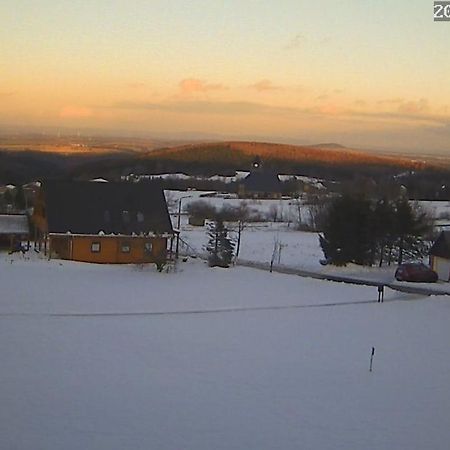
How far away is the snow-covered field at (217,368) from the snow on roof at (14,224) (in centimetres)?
778

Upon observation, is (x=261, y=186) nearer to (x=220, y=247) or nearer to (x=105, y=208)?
(x=220, y=247)

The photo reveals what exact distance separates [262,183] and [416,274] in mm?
66531

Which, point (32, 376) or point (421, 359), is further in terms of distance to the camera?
point (421, 359)

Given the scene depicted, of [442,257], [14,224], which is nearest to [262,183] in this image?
[14,224]

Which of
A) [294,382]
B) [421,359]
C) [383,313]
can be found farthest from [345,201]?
[294,382]

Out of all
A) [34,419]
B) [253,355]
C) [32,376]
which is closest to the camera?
[34,419]

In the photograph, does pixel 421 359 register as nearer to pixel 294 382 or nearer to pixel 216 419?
pixel 294 382

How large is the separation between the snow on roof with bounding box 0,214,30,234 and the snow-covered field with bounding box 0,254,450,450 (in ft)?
25.5

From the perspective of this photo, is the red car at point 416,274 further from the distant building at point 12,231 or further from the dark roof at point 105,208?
the distant building at point 12,231

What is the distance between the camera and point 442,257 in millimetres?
29656

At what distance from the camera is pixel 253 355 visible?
51.3 ft

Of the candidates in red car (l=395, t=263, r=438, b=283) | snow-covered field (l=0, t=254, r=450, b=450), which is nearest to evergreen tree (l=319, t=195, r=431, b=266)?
red car (l=395, t=263, r=438, b=283)

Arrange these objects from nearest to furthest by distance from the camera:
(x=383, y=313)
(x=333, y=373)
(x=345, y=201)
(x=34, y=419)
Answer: (x=34, y=419)
(x=333, y=373)
(x=383, y=313)
(x=345, y=201)

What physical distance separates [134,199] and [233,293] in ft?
36.1
